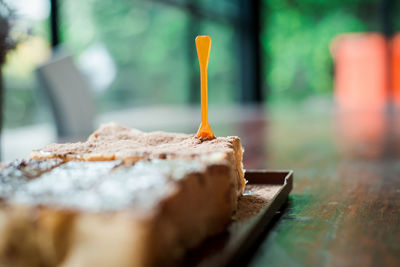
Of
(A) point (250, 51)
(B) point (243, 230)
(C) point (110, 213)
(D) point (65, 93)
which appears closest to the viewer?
(C) point (110, 213)

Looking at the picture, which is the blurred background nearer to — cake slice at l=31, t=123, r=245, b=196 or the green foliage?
the green foliage

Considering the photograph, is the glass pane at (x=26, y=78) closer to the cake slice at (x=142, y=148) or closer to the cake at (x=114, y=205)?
the cake slice at (x=142, y=148)

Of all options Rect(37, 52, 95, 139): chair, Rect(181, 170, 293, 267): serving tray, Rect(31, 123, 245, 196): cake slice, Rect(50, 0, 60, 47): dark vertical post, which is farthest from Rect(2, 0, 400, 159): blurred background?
Rect(181, 170, 293, 267): serving tray

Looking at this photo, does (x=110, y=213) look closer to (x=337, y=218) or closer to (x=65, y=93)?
(x=337, y=218)

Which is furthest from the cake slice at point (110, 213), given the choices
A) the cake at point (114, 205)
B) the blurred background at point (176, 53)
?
the blurred background at point (176, 53)

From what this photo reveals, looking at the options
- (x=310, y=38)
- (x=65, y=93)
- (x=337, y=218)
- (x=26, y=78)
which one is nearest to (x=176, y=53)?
(x=26, y=78)

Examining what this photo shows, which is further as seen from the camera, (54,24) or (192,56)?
(192,56)

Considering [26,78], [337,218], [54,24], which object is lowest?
[337,218]
